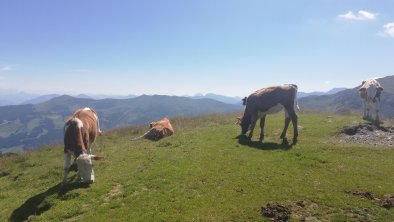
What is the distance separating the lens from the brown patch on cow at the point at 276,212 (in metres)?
13.0

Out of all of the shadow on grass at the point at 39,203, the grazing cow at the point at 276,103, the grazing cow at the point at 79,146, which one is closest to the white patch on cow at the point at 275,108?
the grazing cow at the point at 276,103

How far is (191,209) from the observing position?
13922mm

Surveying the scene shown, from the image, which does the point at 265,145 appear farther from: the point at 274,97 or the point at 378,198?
the point at 378,198

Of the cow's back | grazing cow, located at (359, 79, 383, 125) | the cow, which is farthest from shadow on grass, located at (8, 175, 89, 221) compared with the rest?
grazing cow, located at (359, 79, 383, 125)

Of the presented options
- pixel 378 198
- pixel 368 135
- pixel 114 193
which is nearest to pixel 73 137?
pixel 114 193

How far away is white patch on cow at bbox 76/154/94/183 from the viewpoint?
1689cm

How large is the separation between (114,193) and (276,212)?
720cm

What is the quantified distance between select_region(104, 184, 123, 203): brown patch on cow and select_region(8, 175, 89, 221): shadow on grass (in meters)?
1.46

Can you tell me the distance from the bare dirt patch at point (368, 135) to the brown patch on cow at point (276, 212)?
13223 mm

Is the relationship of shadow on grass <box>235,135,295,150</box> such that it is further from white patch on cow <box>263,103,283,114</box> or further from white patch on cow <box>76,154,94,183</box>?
white patch on cow <box>76,154,94,183</box>

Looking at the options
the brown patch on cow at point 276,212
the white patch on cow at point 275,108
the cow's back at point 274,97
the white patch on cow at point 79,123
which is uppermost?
the cow's back at point 274,97

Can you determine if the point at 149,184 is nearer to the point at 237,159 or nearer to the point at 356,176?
the point at 237,159

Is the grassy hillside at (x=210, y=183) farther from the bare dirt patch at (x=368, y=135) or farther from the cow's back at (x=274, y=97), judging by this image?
the cow's back at (x=274, y=97)

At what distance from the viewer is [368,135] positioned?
2639 centimetres
